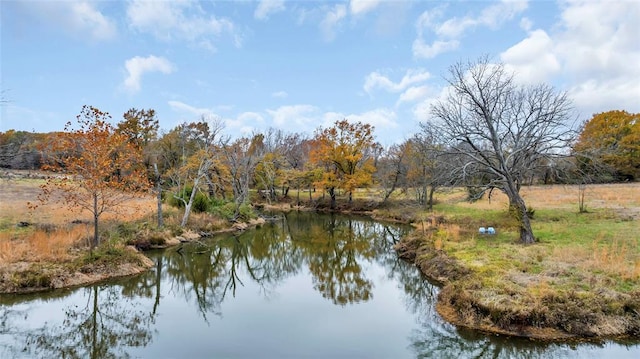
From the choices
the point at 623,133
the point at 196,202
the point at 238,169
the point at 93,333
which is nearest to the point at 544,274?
the point at 93,333

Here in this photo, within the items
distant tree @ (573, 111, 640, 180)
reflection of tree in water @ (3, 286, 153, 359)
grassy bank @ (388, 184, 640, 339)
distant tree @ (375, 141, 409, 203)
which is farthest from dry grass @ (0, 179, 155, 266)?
distant tree @ (573, 111, 640, 180)

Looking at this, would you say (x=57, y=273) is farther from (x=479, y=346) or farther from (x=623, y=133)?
(x=623, y=133)

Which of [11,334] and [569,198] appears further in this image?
[569,198]

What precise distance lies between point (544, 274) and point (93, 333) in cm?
1406

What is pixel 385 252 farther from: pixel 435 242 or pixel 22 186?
pixel 22 186

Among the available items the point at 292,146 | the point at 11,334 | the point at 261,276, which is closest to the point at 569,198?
the point at 261,276

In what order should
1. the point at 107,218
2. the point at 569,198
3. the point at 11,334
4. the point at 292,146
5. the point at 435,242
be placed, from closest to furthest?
1. the point at 11,334
2. the point at 435,242
3. the point at 107,218
4. the point at 569,198
5. the point at 292,146

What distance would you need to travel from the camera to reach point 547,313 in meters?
10.4

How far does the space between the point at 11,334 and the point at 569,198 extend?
125 feet

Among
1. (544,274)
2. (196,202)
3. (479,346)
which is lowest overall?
(479,346)

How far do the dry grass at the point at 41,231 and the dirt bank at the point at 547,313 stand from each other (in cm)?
1539

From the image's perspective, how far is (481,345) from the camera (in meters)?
10.1

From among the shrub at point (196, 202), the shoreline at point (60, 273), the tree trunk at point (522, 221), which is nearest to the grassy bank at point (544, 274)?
the tree trunk at point (522, 221)

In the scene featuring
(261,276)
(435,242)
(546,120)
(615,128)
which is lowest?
(261,276)
